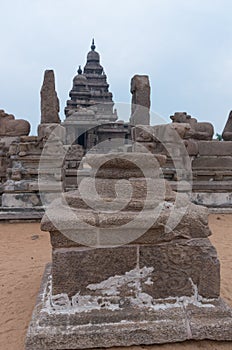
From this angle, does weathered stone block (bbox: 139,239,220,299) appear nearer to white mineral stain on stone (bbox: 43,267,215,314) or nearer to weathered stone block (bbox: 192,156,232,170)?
white mineral stain on stone (bbox: 43,267,215,314)

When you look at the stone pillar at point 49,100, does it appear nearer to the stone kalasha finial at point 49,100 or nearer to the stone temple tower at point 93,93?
the stone kalasha finial at point 49,100

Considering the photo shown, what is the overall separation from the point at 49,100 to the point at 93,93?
19.9 m

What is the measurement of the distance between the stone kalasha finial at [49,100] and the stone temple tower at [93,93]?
14.0m

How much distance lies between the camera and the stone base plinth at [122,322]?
6.77ft

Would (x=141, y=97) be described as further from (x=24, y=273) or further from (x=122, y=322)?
(x=122, y=322)

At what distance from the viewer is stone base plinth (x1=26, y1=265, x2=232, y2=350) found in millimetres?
2064

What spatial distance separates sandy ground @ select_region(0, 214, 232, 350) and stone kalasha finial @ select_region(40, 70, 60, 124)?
4634mm

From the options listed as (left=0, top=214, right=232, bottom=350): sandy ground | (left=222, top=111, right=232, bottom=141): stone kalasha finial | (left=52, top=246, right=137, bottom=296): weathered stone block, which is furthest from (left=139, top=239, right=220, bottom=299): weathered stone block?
(left=222, top=111, right=232, bottom=141): stone kalasha finial

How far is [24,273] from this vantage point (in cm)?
350

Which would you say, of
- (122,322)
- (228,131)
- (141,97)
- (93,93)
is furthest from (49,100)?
(93,93)

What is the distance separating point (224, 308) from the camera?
90.3 inches

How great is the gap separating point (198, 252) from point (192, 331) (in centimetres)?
57

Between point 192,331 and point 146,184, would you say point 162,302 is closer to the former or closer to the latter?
point 192,331

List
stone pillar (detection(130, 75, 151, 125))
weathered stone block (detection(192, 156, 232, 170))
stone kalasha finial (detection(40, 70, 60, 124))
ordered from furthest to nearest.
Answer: stone pillar (detection(130, 75, 151, 125))
stone kalasha finial (detection(40, 70, 60, 124))
weathered stone block (detection(192, 156, 232, 170))
